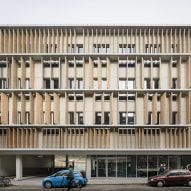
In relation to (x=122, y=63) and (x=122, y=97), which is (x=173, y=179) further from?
(x=122, y=63)

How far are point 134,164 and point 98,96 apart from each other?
8226 millimetres

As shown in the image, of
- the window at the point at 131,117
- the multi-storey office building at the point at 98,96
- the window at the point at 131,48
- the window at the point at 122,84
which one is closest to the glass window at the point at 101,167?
the multi-storey office building at the point at 98,96

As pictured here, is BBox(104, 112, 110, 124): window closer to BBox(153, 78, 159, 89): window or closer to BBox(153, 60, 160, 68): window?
BBox(153, 78, 159, 89): window

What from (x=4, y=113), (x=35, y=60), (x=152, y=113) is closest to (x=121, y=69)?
(x=152, y=113)

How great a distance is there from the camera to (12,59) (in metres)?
40.2

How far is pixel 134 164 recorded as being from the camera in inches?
1591

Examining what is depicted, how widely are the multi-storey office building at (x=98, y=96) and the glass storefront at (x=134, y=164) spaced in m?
0.11

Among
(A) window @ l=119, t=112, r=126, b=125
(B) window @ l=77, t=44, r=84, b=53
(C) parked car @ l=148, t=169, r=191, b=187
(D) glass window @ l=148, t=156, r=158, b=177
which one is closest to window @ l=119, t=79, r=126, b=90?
(A) window @ l=119, t=112, r=126, b=125

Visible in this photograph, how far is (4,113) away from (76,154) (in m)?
8.71

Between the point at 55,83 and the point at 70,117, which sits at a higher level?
the point at 55,83

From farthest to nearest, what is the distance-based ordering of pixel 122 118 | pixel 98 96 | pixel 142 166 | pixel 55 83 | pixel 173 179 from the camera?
1. pixel 55 83
2. pixel 122 118
3. pixel 98 96
4. pixel 142 166
5. pixel 173 179

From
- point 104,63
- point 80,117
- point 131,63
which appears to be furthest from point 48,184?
point 131,63

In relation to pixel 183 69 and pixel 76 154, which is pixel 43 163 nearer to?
pixel 76 154

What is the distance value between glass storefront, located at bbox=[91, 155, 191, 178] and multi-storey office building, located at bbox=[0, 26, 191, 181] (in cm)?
11
